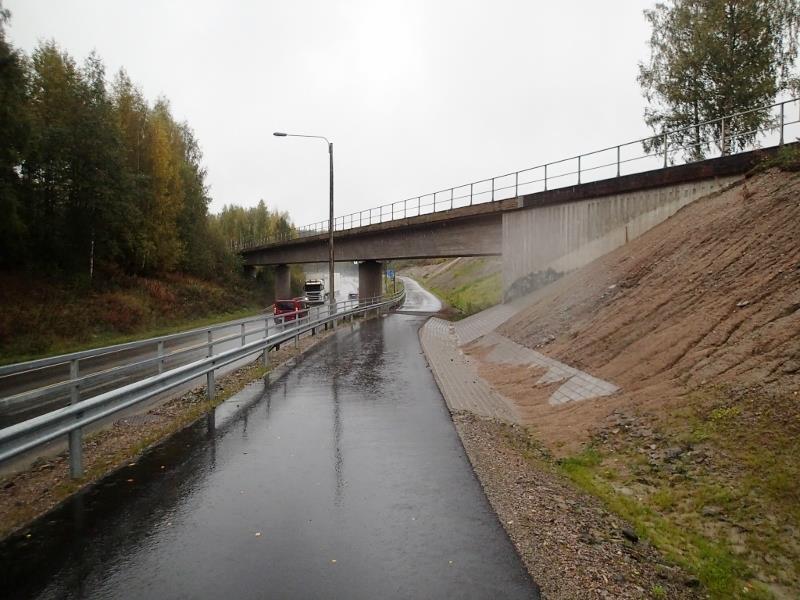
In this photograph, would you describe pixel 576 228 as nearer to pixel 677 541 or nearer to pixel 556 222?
pixel 556 222

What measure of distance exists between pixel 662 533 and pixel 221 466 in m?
4.94

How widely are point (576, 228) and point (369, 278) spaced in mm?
21513

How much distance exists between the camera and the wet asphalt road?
3518mm

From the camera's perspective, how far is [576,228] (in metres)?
19.2

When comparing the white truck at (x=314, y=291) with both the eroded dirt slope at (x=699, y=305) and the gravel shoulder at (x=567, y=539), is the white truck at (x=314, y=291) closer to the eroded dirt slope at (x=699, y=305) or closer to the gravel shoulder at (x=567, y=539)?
the eroded dirt slope at (x=699, y=305)

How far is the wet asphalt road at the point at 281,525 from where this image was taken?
352 cm

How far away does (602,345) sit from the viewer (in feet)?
34.0

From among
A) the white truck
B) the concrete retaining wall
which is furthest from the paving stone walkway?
the white truck

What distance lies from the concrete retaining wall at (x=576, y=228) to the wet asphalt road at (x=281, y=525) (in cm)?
1275

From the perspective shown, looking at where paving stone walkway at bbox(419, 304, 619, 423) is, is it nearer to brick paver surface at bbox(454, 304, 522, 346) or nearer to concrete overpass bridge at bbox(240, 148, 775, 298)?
brick paver surface at bbox(454, 304, 522, 346)

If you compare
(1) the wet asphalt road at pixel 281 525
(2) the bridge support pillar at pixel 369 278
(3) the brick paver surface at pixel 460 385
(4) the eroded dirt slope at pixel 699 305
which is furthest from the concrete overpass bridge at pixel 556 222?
(1) the wet asphalt road at pixel 281 525

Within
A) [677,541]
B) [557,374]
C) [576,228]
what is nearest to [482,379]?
[557,374]

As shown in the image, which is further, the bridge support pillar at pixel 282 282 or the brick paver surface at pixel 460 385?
the bridge support pillar at pixel 282 282

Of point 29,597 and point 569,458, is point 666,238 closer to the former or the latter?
point 569,458
